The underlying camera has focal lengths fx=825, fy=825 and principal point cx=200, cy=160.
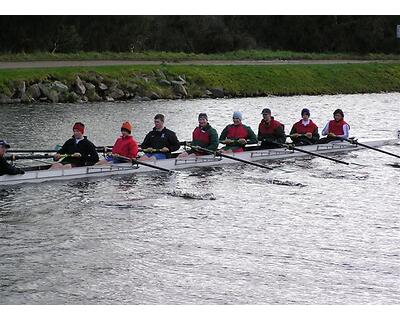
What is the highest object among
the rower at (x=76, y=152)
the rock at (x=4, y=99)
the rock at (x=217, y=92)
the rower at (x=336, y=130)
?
the rock at (x=217, y=92)

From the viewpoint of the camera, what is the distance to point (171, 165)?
960 inches

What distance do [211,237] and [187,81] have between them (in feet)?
112

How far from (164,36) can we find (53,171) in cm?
4550

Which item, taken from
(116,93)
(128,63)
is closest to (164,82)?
(116,93)

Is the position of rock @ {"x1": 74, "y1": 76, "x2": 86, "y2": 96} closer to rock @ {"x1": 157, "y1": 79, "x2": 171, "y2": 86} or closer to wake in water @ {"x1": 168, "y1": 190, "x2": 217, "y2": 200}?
rock @ {"x1": 157, "y1": 79, "x2": 171, "y2": 86}

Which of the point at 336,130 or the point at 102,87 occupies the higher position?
the point at 102,87

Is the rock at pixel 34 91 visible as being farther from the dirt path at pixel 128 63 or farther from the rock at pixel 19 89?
the dirt path at pixel 128 63

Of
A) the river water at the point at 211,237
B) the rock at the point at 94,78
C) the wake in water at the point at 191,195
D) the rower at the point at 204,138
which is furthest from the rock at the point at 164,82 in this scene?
the wake in water at the point at 191,195

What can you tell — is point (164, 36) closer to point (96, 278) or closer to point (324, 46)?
point (324, 46)

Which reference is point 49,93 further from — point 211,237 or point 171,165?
point 211,237

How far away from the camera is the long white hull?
2159 cm

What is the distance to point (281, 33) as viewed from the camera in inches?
2793

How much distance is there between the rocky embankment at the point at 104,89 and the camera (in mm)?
44062

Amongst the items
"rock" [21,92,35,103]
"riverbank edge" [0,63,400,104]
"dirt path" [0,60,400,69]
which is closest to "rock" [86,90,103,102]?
"riverbank edge" [0,63,400,104]
